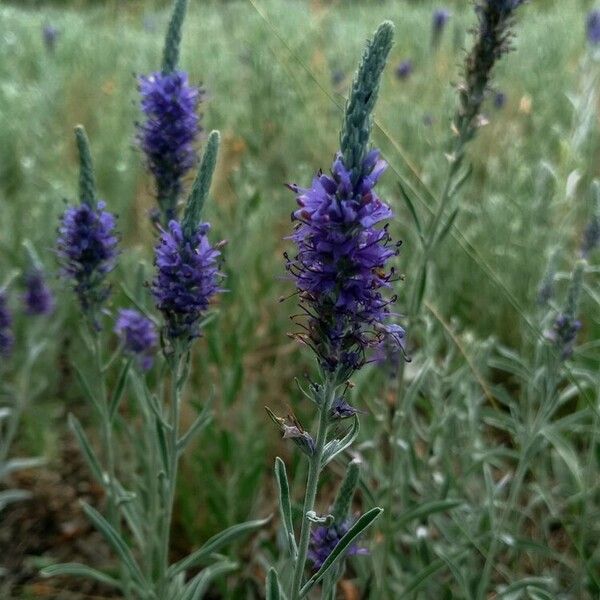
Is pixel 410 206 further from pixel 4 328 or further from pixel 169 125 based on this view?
pixel 4 328

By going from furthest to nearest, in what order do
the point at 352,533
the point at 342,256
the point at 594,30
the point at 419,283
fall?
the point at 594,30, the point at 419,283, the point at 352,533, the point at 342,256

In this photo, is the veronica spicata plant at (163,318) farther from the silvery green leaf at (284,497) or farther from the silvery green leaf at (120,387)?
the silvery green leaf at (284,497)

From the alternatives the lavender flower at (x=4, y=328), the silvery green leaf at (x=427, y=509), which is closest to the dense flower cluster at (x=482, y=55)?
the silvery green leaf at (x=427, y=509)

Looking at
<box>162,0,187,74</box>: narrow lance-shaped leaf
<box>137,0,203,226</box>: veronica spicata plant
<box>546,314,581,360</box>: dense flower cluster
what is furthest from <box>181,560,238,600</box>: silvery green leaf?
<box>162,0,187,74</box>: narrow lance-shaped leaf

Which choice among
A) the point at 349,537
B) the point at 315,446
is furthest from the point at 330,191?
the point at 349,537

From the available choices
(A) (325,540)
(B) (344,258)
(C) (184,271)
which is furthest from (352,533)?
(C) (184,271)

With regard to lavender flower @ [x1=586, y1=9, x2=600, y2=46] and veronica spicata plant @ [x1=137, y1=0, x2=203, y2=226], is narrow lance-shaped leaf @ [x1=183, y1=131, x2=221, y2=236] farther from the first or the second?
lavender flower @ [x1=586, y1=9, x2=600, y2=46]

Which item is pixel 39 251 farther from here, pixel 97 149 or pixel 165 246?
pixel 165 246
